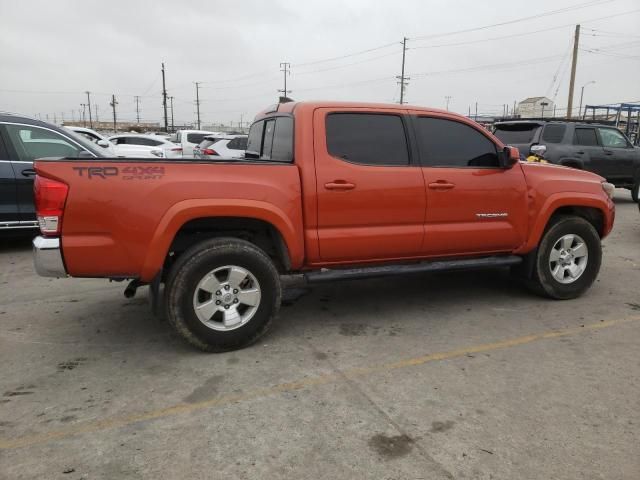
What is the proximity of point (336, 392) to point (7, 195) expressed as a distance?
18.7 feet

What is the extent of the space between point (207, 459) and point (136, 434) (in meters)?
0.49

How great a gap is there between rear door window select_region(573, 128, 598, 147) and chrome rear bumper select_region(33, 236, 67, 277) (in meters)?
11.0

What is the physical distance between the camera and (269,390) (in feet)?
10.7

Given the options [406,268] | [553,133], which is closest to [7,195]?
[406,268]

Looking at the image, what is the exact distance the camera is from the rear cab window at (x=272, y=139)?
4.17 meters

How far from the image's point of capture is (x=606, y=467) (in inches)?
98.0

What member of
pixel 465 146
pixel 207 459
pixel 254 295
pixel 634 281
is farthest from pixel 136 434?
pixel 634 281

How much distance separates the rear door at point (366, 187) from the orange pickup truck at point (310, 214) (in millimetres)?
10

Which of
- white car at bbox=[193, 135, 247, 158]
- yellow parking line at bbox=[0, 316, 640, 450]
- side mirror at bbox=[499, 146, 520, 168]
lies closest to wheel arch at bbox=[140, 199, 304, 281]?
yellow parking line at bbox=[0, 316, 640, 450]

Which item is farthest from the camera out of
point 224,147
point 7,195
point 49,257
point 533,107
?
point 533,107

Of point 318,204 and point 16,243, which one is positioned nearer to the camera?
point 318,204

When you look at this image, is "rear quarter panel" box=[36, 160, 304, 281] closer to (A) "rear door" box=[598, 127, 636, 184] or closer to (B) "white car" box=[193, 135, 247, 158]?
(B) "white car" box=[193, 135, 247, 158]

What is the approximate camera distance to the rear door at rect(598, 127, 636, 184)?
38.4ft

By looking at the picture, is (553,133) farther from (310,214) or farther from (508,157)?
(310,214)
